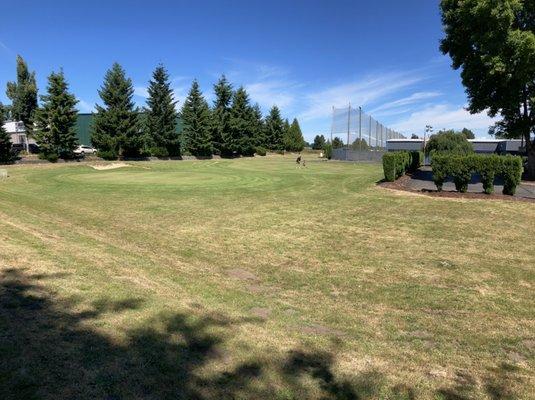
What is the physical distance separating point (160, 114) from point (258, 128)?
85.3 feet

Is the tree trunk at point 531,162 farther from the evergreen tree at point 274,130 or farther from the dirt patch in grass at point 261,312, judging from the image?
the evergreen tree at point 274,130

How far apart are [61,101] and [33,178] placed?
18882mm

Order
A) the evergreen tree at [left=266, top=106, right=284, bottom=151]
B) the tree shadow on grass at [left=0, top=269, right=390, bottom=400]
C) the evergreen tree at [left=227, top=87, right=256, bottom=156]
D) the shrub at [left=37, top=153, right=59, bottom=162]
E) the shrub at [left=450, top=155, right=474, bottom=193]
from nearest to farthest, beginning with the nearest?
the tree shadow on grass at [left=0, top=269, right=390, bottom=400], the shrub at [left=450, top=155, right=474, bottom=193], the shrub at [left=37, top=153, right=59, bottom=162], the evergreen tree at [left=227, top=87, right=256, bottom=156], the evergreen tree at [left=266, top=106, right=284, bottom=151]

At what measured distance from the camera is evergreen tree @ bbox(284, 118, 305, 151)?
294 feet

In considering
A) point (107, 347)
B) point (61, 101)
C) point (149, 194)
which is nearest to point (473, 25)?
point (149, 194)

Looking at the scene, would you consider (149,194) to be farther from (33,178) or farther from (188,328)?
(188,328)

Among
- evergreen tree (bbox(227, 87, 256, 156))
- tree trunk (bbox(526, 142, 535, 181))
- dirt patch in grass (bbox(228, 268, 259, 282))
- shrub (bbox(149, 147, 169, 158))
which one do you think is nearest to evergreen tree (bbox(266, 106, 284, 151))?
evergreen tree (bbox(227, 87, 256, 156))

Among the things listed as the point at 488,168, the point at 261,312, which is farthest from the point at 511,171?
the point at 261,312

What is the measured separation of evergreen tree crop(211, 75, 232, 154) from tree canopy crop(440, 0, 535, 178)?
38.6 meters

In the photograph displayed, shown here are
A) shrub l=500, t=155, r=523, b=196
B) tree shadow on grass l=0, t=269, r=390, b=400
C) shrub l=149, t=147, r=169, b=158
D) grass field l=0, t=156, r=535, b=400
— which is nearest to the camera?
tree shadow on grass l=0, t=269, r=390, b=400

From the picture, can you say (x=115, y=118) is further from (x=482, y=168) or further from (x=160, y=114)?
(x=482, y=168)

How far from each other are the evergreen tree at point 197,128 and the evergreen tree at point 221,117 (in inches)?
81.5

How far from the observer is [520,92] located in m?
25.3

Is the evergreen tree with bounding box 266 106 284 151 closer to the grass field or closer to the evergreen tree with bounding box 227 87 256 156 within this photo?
the evergreen tree with bounding box 227 87 256 156
